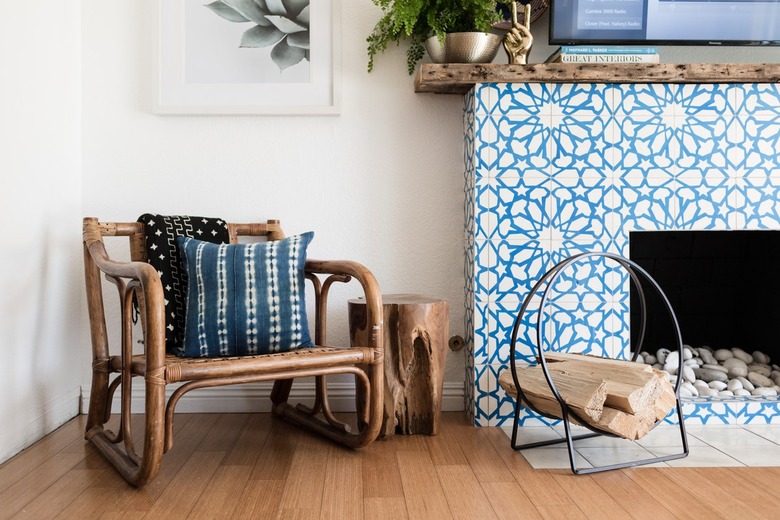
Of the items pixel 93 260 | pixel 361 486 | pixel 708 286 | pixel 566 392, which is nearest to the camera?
pixel 361 486

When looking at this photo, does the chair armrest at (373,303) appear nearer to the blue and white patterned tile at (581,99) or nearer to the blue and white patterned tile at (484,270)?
the blue and white patterned tile at (484,270)

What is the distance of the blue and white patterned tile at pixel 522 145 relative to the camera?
2211 millimetres

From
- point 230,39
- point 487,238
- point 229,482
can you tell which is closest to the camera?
point 229,482

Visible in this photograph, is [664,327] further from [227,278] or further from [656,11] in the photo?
[227,278]

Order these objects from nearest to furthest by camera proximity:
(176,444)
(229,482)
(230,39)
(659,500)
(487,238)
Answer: (659,500) → (229,482) → (176,444) → (487,238) → (230,39)

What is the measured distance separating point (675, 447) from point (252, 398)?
1476 mm

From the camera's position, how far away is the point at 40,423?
2084 mm

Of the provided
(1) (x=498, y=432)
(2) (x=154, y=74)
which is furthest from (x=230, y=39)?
(1) (x=498, y=432)

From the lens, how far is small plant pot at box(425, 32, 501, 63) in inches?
85.7

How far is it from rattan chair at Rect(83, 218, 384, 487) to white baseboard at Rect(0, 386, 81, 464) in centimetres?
17

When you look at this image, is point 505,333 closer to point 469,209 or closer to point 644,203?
point 469,209

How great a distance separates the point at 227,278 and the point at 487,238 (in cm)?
89

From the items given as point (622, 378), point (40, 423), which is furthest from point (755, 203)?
point (40, 423)

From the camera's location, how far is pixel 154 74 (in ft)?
7.68
